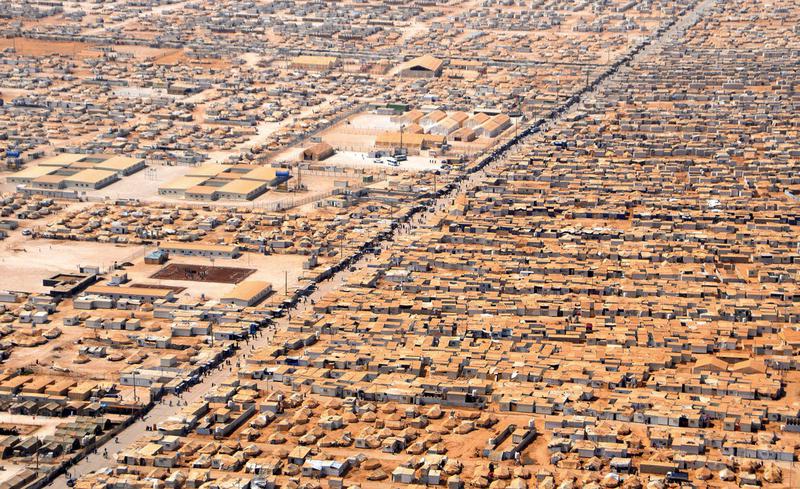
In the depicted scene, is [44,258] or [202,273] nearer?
[202,273]

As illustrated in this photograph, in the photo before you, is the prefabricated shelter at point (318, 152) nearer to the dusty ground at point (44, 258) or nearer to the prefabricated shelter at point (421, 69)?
the dusty ground at point (44, 258)

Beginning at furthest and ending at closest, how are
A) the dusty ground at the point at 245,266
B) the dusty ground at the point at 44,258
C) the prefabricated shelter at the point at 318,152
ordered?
1. the prefabricated shelter at the point at 318,152
2. the dusty ground at the point at 44,258
3. the dusty ground at the point at 245,266

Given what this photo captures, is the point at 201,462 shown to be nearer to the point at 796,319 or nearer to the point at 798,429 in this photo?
the point at 798,429

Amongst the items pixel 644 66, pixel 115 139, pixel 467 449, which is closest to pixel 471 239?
pixel 467 449

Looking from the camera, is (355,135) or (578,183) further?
(355,135)

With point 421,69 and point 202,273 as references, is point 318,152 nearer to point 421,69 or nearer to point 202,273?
point 202,273

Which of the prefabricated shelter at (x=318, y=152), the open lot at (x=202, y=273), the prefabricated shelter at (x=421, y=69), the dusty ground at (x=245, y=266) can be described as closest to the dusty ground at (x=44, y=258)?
the dusty ground at (x=245, y=266)

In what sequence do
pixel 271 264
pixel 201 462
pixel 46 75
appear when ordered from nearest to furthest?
1. pixel 201 462
2. pixel 271 264
3. pixel 46 75

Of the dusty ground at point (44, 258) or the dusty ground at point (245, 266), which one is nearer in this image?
the dusty ground at point (245, 266)

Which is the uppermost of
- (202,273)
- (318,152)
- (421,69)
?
(421,69)

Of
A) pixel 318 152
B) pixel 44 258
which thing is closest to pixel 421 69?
pixel 318 152

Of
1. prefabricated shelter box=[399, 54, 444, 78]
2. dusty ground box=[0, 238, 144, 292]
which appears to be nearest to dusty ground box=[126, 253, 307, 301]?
dusty ground box=[0, 238, 144, 292]
